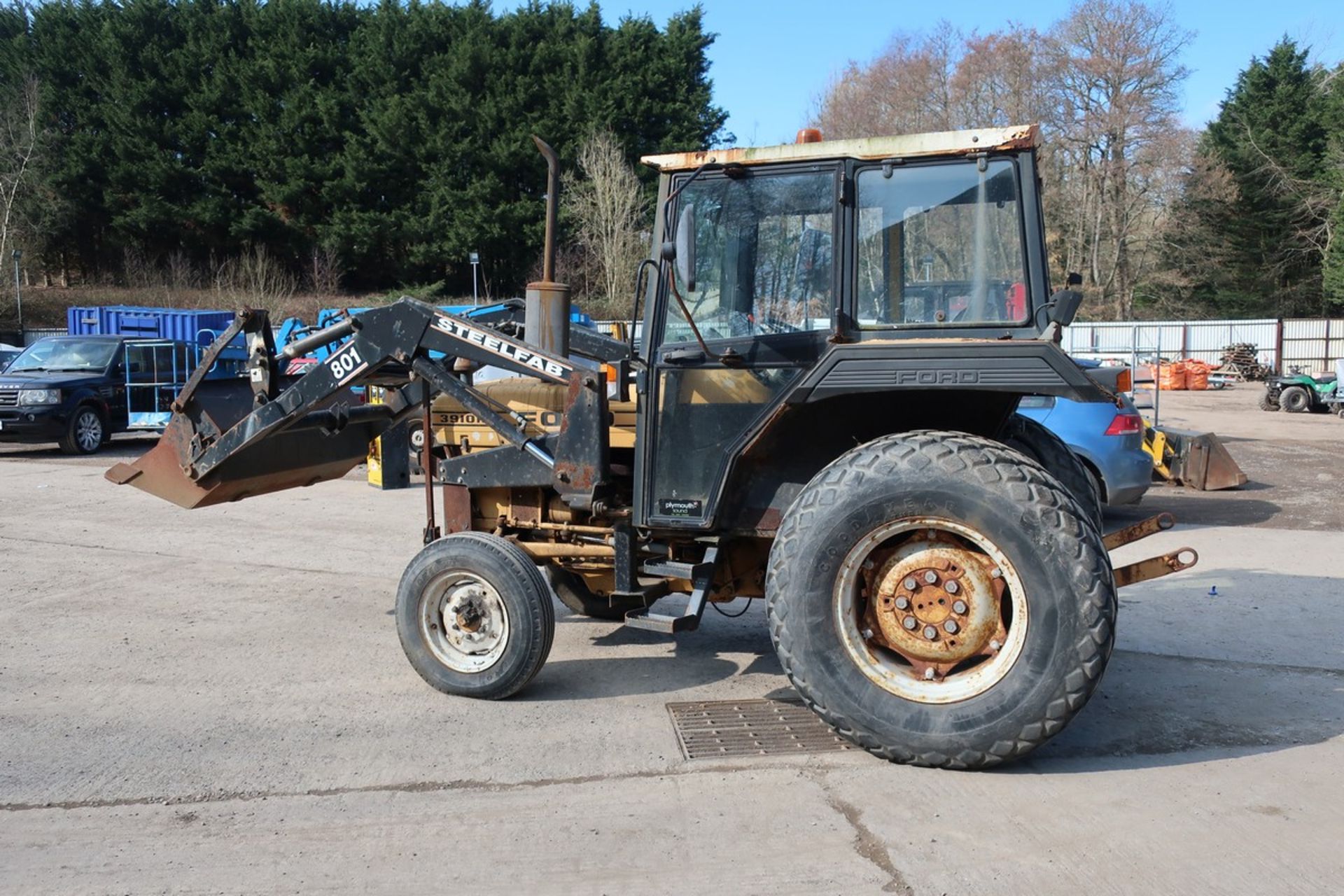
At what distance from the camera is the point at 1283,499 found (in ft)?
41.7

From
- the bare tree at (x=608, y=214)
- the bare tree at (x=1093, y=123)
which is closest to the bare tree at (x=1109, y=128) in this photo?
the bare tree at (x=1093, y=123)

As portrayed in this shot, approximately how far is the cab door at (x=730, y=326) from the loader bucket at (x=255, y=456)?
79.9 inches

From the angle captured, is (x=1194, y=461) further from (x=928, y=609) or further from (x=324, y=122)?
(x=324, y=122)

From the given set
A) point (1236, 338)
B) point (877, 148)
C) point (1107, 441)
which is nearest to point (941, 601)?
point (877, 148)

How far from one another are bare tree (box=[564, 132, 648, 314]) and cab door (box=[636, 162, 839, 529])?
30666 mm

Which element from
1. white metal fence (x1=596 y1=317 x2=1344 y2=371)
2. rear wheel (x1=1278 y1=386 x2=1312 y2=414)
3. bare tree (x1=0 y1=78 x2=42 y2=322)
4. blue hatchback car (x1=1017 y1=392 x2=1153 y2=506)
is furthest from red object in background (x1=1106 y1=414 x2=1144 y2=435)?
bare tree (x1=0 y1=78 x2=42 y2=322)


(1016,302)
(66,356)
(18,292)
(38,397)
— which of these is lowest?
(38,397)

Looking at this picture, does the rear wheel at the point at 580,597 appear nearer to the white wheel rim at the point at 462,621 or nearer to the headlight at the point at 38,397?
the white wheel rim at the point at 462,621

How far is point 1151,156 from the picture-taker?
148 feet

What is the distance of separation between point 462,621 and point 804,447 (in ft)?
6.49

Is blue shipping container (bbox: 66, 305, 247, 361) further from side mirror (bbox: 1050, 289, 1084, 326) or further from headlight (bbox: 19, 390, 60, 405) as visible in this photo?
side mirror (bbox: 1050, 289, 1084, 326)

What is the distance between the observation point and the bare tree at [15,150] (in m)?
40.3

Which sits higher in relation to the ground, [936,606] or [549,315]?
[549,315]

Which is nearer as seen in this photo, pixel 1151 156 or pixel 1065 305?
pixel 1065 305
